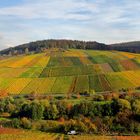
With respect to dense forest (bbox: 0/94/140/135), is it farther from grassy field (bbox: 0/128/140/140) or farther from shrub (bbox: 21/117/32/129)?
grassy field (bbox: 0/128/140/140)

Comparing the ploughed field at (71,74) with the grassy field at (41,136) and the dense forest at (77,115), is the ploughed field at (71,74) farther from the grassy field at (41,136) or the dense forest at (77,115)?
the grassy field at (41,136)

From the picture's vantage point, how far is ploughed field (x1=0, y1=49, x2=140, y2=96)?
10588 centimetres

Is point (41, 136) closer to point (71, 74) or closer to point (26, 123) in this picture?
point (26, 123)

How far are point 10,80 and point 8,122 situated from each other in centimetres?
3782

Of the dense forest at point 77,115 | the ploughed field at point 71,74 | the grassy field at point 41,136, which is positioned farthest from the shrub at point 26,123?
the ploughed field at point 71,74

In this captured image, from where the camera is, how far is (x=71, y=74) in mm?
119000

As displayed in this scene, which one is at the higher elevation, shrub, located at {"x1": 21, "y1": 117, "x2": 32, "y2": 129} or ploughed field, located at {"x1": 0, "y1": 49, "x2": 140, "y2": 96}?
ploughed field, located at {"x1": 0, "y1": 49, "x2": 140, "y2": 96}

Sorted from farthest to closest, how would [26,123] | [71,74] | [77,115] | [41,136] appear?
[71,74] < [77,115] < [26,123] < [41,136]

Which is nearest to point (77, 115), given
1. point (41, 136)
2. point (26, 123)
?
point (26, 123)

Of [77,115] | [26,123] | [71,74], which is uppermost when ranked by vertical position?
[71,74]

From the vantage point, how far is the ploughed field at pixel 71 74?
106 metres

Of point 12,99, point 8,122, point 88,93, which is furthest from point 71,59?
point 8,122

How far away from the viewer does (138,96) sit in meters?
93.4

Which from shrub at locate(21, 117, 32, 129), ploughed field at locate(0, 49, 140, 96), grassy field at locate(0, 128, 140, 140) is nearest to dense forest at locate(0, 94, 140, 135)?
shrub at locate(21, 117, 32, 129)
